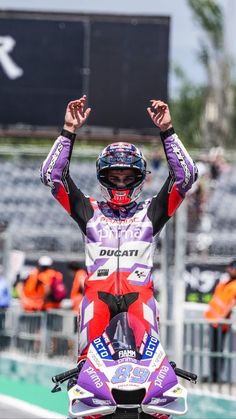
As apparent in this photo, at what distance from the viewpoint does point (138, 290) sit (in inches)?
302

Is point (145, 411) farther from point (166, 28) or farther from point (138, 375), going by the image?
point (166, 28)

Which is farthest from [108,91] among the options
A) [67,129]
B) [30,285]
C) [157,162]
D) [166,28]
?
[67,129]

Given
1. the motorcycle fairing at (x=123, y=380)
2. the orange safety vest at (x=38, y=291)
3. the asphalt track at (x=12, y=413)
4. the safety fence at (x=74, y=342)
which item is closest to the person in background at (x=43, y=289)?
the orange safety vest at (x=38, y=291)

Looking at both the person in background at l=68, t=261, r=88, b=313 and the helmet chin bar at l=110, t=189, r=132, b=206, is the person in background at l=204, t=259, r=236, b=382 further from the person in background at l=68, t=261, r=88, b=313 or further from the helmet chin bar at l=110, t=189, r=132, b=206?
the helmet chin bar at l=110, t=189, r=132, b=206

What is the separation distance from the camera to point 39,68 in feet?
98.5

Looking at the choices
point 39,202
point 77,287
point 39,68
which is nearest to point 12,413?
point 77,287

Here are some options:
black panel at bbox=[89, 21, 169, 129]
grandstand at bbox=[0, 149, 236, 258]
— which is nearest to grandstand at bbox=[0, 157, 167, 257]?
grandstand at bbox=[0, 149, 236, 258]

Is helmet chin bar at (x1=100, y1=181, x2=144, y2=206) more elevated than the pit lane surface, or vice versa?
helmet chin bar at (x1=100, y1=181, x2=144, y2=206)

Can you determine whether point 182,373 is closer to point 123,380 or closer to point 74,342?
point 123,380

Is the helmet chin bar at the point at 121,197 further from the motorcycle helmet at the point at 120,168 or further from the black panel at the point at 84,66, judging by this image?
the black panel at the point at 84,66

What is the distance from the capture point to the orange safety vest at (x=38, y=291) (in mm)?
22312

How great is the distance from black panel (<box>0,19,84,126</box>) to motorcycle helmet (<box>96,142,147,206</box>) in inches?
859

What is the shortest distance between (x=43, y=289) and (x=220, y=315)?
6.33 metres

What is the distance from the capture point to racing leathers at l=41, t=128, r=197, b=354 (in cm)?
760
